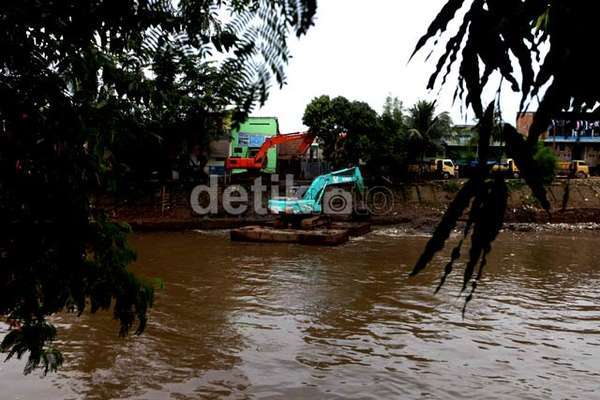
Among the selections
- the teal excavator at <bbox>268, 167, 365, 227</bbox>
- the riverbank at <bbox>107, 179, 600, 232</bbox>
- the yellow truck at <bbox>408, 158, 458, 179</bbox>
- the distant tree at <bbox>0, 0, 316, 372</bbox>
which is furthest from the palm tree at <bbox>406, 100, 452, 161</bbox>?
the distant tree at <bbox>0, 0, 316, 372</bbox>

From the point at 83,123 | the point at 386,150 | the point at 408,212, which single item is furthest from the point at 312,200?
the point at 83,123

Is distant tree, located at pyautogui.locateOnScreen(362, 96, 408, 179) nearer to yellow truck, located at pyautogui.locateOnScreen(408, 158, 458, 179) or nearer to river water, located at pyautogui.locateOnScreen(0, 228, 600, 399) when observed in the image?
yellow truck, located at pyautogui.locateOnScreen(408, 158, 458, 179)

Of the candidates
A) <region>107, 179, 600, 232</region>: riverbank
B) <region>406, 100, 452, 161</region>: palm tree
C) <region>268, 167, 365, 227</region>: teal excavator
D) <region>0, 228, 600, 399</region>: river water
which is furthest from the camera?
<region>406, 100, 452, 161</region>: palm tree

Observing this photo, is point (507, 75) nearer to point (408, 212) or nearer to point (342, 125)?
point (408, 212)

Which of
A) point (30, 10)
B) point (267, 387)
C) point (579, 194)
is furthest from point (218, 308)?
point (579, 194)

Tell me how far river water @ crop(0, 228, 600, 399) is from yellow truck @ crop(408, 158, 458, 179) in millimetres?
18436

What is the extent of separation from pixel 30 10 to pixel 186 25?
1.66ft

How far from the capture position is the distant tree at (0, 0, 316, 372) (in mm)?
1650

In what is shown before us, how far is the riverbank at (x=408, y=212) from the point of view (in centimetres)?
2136

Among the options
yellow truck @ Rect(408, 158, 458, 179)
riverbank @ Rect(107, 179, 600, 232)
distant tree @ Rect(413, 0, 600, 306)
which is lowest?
riverbank @ Rect(107, 179, 600, 232)

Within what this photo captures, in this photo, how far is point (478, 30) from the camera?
1519 mm

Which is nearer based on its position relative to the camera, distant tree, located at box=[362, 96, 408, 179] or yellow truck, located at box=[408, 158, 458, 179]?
distant tree, located at box=[362, 96, 408, 179]

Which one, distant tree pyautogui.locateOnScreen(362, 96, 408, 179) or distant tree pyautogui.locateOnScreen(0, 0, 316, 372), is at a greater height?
distant tree pyautogui.locateOnScreen(362, 96, 408, 179)

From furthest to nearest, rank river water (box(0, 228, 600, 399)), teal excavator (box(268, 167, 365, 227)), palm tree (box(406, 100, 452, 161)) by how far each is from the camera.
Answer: palm tree (box(406, 100, 452, 161)), teal excavator (box(268, 167, 365, 227)), river water (box(0, 228, 600, 399))
